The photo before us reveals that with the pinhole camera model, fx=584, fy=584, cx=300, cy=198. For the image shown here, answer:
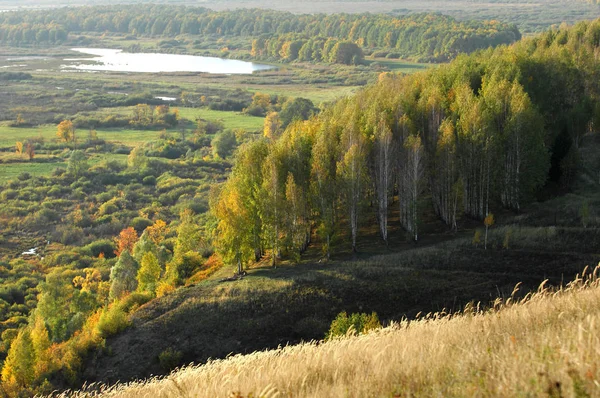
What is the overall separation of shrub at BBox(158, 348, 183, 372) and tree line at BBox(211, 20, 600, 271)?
10.8 metres

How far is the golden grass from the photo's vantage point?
741 centimetres

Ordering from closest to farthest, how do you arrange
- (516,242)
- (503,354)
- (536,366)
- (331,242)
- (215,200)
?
(536,366)
(503,354)
(516,242)
(331,242)
(215,200)

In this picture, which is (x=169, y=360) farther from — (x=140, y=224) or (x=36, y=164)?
(x=36, y=164)

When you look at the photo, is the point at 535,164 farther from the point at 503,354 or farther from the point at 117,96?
the point at 117,96

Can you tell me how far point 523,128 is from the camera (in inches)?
1620

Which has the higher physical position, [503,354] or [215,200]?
[503,354]

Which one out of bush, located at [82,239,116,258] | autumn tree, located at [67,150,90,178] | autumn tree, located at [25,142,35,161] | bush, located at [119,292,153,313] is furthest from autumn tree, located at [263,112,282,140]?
bush, located at [119,292,153,313]

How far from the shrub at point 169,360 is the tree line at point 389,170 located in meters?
10.8

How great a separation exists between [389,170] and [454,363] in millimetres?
32153

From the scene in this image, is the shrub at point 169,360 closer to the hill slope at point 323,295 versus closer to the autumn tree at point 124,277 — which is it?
the hill slope at point 323,295

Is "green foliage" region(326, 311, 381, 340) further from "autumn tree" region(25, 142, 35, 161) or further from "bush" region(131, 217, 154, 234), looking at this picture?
"autumn tree" region(25, 142, 35, 161)

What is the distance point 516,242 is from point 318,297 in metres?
12.4

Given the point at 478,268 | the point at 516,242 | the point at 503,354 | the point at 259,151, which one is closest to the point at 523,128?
the point at 516,242

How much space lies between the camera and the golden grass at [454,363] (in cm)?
741
